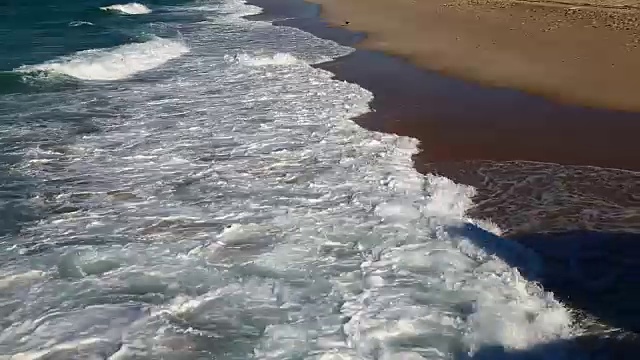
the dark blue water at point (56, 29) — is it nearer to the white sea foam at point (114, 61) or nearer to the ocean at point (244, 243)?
the white sea foam at point (114, 61)

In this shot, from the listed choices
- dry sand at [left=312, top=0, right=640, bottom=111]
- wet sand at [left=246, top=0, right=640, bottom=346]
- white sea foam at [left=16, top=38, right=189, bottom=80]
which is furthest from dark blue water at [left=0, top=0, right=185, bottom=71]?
wet sand at [left=246, top=0, right=640, bottom=346]

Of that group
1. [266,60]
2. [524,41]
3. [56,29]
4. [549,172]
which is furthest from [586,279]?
[56,29]

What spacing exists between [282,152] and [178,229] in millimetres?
2867

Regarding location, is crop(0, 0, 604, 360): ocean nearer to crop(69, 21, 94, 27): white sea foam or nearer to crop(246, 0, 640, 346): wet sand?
crop(246, 0, 640, 346): wet sand

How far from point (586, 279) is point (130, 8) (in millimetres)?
28207

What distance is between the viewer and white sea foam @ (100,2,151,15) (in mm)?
29525

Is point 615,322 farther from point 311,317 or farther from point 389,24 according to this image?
point 389,24

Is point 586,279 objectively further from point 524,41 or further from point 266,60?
point 524,41

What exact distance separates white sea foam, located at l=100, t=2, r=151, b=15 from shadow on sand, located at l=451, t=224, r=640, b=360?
25751mm

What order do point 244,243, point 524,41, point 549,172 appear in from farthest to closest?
point 524,41 → point 549,172 → point 244,243

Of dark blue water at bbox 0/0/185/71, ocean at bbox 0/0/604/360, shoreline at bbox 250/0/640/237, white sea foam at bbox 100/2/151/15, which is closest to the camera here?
ocean at bbox 0/0/604/360

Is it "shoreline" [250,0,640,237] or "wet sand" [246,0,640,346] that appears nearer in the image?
"wet sand" [246,0,640,346]

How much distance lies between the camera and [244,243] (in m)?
7.17

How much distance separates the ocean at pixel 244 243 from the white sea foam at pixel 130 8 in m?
16.8
